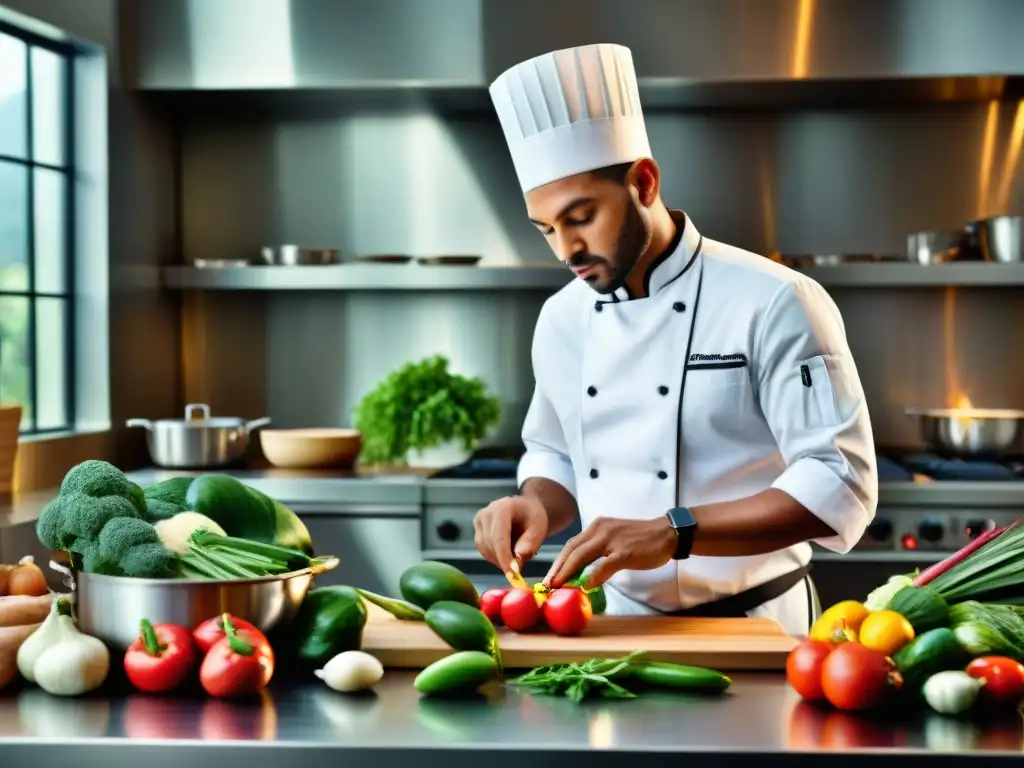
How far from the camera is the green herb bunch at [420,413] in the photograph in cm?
365

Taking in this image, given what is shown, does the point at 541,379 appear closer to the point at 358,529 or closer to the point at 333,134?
the point at 358,529

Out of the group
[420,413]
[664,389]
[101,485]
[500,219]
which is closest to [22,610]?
[101,485]

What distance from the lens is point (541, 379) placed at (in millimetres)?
2344

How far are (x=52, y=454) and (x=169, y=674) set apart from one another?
221 centimetres

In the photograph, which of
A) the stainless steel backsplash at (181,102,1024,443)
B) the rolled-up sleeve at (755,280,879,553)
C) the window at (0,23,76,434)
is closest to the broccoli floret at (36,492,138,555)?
the rolled-up sleeve at (755,280,879,553)

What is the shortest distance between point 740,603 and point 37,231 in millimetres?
2418

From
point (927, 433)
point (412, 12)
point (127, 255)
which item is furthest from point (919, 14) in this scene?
point (127, 255)

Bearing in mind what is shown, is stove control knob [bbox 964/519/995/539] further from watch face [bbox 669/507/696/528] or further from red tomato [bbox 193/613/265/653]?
red tomato [bbox 193/613/265/653]

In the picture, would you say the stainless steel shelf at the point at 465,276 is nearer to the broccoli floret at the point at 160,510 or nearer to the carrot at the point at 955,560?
the carrot at the point at 955,560

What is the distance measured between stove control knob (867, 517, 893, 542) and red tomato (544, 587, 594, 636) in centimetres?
177

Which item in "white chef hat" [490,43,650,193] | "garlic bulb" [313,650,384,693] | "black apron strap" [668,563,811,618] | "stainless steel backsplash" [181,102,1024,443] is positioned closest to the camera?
"garlic bulb" [313,650,384,693]

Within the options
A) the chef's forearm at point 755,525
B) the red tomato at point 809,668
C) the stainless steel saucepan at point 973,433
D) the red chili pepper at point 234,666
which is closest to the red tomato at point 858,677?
the red tomato at point 809,668

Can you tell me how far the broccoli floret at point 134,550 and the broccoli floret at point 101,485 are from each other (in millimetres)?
54

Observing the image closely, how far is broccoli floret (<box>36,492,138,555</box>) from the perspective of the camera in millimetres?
1444
